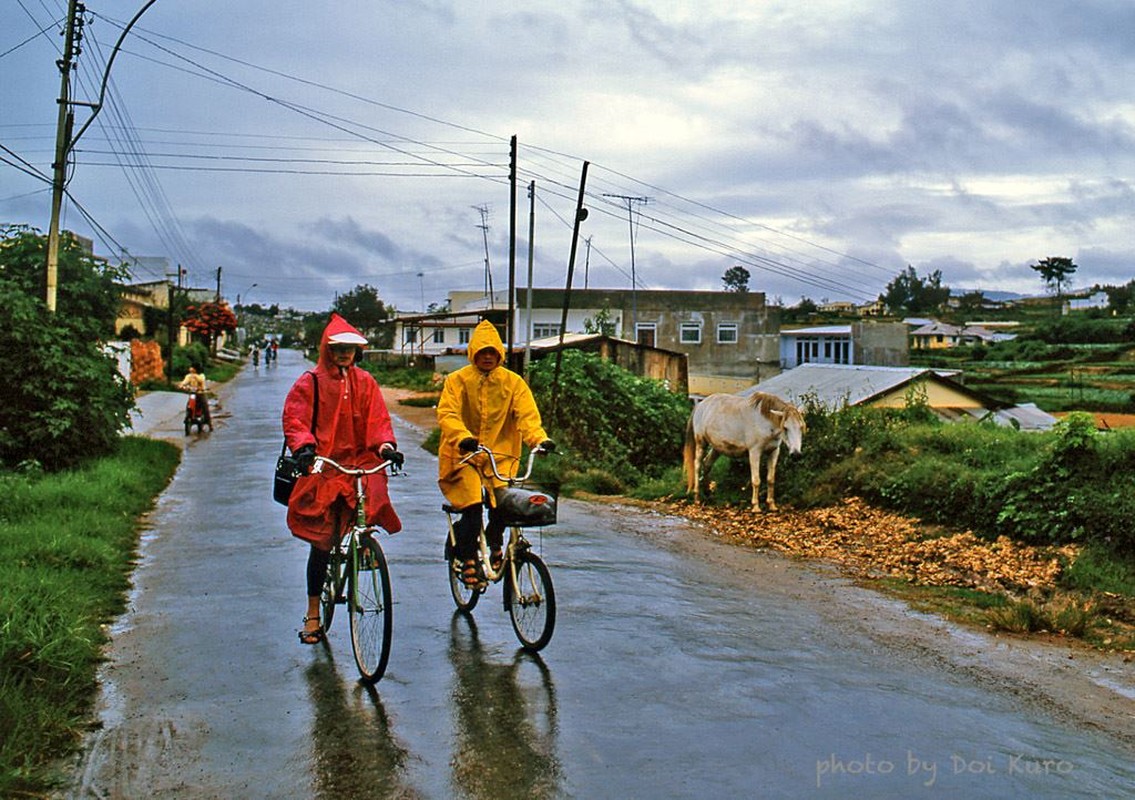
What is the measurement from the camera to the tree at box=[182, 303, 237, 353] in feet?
231

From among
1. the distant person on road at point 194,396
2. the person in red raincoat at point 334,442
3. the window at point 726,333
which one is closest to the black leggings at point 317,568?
the person in red raincoat at point 334,442

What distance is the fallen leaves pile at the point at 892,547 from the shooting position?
951 centimetres

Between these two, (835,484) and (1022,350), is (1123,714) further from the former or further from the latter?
(1022,350)

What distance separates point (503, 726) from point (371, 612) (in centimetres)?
115

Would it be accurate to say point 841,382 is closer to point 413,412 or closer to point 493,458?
point 413,412

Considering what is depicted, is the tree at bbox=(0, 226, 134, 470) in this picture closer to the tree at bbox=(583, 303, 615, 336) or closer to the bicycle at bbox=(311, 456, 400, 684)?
the bicycle at bbox=(311, 456, 400, 684)

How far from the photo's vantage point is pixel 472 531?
22.9ft

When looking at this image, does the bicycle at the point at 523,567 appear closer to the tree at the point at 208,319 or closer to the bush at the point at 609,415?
the bush at the point at 609,415

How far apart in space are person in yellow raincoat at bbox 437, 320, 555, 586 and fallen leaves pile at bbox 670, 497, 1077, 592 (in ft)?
14.7

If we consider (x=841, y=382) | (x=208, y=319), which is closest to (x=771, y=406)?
(x=841, y=382)

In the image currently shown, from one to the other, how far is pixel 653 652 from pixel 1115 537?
492cm

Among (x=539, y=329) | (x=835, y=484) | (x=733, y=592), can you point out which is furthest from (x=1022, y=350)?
(x=733, y=592)

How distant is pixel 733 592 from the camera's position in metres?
9.00

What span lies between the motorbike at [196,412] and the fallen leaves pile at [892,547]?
15.7 metres
